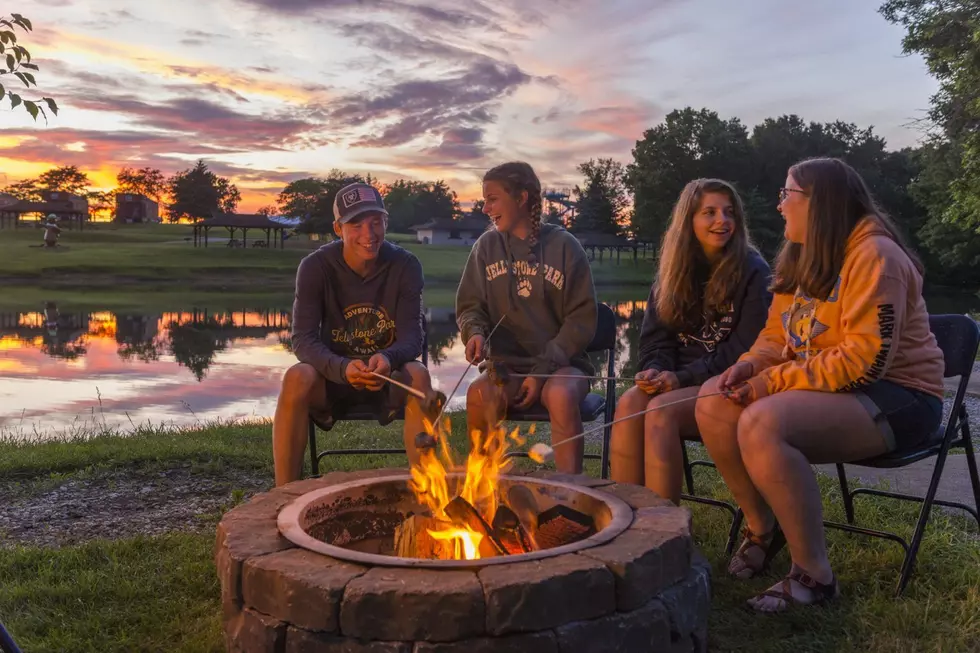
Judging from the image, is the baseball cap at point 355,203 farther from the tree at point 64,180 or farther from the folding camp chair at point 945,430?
the tree at point 64,180

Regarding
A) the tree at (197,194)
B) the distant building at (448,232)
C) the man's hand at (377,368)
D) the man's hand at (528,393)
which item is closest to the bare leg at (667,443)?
the man's hand at (528,393)

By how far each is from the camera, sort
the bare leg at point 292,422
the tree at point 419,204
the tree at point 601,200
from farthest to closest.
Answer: the tree at point 419,204, the tree at point 601,200, the bare leg at point 292,422

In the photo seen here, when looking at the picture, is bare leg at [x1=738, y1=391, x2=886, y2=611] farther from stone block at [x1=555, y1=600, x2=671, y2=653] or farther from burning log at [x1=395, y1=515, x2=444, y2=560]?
burning log at [x1=395, y1=515, x2=444, y2=560]

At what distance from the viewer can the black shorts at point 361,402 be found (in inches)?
149

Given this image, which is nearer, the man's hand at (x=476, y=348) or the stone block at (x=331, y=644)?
the stone block at (x=331, y=644)

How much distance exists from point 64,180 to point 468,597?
100 m

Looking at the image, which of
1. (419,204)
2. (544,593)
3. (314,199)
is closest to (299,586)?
(544,593)

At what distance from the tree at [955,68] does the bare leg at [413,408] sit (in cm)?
1727

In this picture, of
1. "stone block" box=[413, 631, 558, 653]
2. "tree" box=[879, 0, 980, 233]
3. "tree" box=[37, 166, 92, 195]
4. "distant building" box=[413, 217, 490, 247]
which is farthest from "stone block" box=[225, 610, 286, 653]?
"tree" box=[37, 166, 92, 195]

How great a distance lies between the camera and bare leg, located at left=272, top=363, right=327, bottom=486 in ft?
11.7

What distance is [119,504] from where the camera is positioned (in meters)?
4.25

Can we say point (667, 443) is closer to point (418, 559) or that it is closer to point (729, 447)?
point (729, 447)

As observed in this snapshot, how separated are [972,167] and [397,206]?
7272 centimetres

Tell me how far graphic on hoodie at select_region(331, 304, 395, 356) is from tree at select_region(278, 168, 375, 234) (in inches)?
1304
